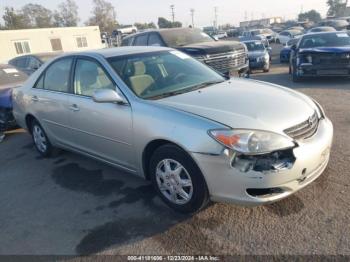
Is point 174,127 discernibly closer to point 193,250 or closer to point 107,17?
point 193,250

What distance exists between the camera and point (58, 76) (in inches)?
182

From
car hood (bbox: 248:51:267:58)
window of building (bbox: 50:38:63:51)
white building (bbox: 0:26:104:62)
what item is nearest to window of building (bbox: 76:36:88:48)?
white building (bbox: 0:26:104:62)

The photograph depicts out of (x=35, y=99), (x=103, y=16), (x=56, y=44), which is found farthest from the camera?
(x=103, y=16)

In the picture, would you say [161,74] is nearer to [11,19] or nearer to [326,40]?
[326,40]

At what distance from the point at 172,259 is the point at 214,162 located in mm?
862

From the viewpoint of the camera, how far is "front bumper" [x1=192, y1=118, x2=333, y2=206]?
2.69 meters

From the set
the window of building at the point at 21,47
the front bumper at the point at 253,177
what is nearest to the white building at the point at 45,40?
the window of building at the point at 21,47

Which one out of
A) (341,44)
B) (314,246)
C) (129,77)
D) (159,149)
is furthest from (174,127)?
(341,44)

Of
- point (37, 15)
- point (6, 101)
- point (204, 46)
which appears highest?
point (37, 15)

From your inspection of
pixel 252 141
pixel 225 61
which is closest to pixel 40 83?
pixel 252 141

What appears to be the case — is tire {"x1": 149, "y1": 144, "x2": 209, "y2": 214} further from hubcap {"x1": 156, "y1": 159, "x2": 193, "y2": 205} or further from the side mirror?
the side mirror

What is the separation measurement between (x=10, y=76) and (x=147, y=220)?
6382 millimetres

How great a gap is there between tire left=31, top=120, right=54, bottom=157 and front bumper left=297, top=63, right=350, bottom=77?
7348 millimetres

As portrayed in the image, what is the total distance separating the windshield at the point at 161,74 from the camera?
3.59 m
